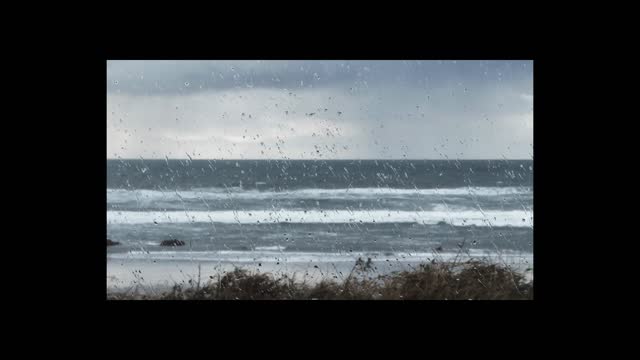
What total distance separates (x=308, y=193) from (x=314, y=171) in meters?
4.96

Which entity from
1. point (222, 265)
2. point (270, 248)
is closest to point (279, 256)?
point (270, 248)

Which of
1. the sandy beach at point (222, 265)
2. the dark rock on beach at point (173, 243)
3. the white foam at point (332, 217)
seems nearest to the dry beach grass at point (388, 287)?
the sandy beach at point (222, 265)

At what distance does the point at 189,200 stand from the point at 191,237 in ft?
18.2

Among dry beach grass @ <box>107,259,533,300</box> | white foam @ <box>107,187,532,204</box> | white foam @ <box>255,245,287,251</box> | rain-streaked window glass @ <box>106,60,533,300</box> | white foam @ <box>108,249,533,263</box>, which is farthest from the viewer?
white foam @ <box>107,187,532,204</box>

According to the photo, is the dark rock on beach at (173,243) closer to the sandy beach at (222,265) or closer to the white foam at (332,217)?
the sandy beach at (222,265)

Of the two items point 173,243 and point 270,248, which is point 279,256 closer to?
point 270,248

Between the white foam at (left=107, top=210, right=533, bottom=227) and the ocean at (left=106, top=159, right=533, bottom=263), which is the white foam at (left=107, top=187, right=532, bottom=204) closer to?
the ocean at (left=106, top=159, right=533, bottom=263)

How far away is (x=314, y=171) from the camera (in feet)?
85.0

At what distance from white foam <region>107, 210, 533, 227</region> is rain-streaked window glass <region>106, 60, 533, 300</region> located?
7 cm

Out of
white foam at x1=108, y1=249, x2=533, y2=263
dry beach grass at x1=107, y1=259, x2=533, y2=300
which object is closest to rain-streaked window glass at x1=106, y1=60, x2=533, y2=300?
white foam at x1=108, y1=249, x2=533, y2=263

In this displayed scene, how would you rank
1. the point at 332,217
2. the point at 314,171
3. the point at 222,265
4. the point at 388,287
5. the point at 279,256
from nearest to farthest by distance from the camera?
the point at 388,287 < the point at 222,265 < the point at 279,256 < the point at 332,217 < the point at 314,171

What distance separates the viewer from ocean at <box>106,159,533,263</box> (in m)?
14.2
